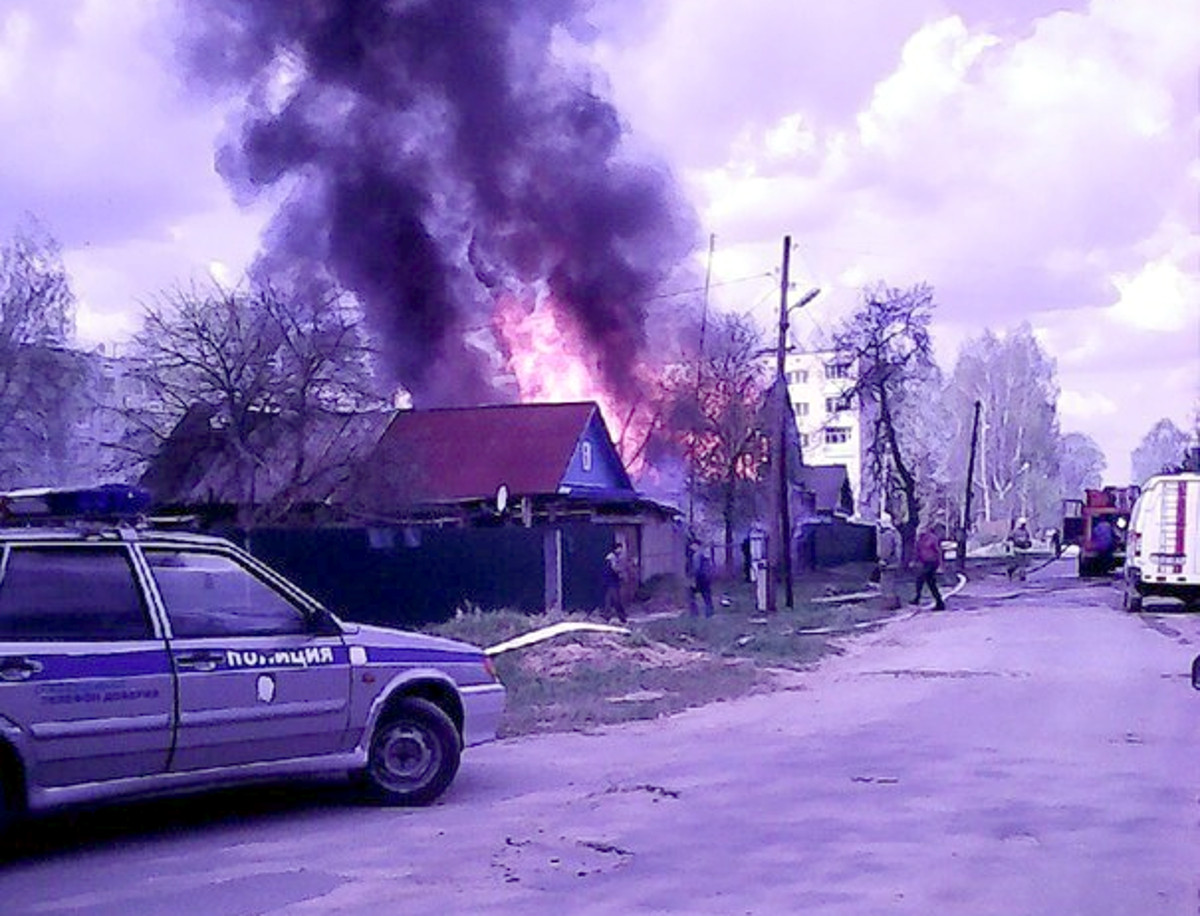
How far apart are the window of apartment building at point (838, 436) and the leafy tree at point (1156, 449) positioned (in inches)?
768

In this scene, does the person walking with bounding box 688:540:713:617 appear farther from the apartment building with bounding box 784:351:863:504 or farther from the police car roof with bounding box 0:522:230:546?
the apartment building with bounding box 784:351:863:504

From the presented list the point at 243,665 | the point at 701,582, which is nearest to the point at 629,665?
the point at 243,665

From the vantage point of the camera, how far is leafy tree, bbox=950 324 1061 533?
93.4m

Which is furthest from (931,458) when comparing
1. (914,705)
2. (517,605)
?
(914,705)

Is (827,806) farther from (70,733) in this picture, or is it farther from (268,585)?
(70,733)

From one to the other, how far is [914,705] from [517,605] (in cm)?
1383

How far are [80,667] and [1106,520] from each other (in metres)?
43.8

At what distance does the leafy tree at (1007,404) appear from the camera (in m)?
93.4

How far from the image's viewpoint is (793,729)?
1211 cm

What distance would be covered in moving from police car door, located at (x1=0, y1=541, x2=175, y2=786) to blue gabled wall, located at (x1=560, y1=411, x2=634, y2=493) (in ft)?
102

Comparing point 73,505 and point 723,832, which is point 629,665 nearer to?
point 723,832

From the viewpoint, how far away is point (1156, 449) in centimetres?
11869

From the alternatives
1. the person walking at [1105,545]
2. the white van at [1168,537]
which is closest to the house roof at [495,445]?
the white van at [1168,537]

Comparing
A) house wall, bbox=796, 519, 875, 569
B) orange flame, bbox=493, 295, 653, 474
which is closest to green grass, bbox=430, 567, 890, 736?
orange flame, bbox=493, 295, 653, 474
